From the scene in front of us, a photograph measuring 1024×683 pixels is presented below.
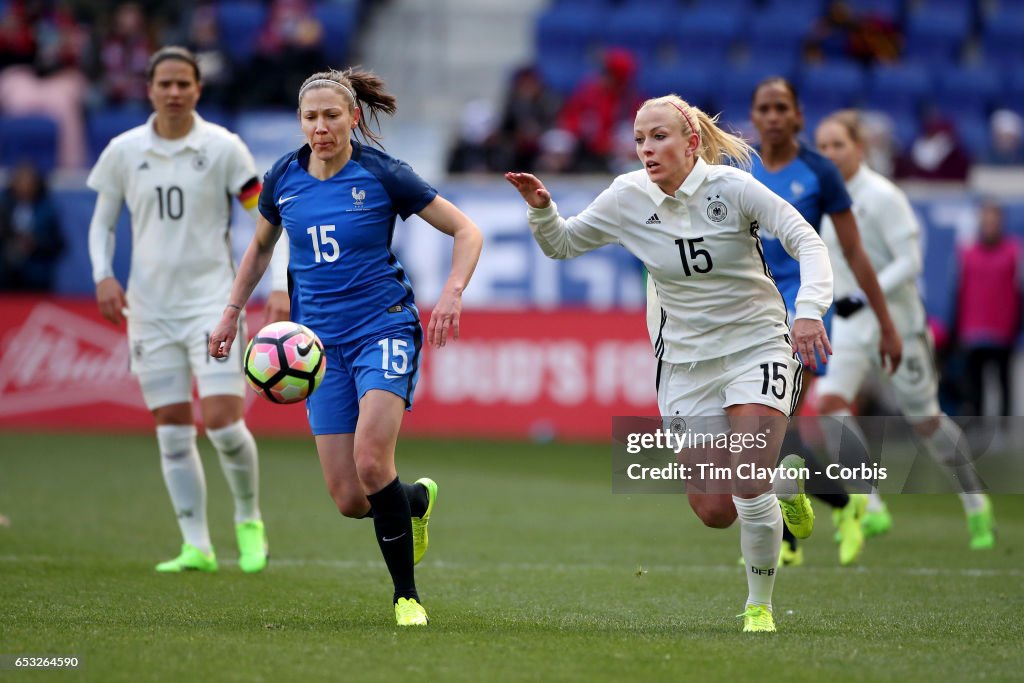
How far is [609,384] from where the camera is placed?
17391 mm

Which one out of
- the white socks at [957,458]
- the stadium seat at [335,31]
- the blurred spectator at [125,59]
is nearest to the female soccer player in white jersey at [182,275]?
the white socks at [957,458]

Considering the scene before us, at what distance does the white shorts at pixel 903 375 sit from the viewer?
1004cm

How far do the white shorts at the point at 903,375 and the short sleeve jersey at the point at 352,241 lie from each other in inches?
162

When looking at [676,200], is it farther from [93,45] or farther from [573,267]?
[93,45]

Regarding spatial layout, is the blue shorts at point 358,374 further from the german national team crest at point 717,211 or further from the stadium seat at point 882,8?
the stadium seat at point 882,8

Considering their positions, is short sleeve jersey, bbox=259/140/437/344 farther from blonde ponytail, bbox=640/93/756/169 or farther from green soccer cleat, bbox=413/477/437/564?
blonde ponytail, bbox=640/93/756/169

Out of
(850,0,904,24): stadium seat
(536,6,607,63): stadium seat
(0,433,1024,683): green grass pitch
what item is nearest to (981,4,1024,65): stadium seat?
(850,0,904,24): stadium seat

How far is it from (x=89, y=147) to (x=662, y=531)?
12.0 m

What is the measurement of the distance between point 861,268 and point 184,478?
4.07 metres

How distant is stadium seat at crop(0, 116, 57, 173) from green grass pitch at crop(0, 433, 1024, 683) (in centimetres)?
763

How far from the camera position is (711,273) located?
669cm

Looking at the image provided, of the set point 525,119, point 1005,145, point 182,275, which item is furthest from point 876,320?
point 1005,145

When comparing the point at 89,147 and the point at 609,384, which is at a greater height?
the point at 89,147

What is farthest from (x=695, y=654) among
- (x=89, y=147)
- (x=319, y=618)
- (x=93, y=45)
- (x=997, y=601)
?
(x=93, y=45)
